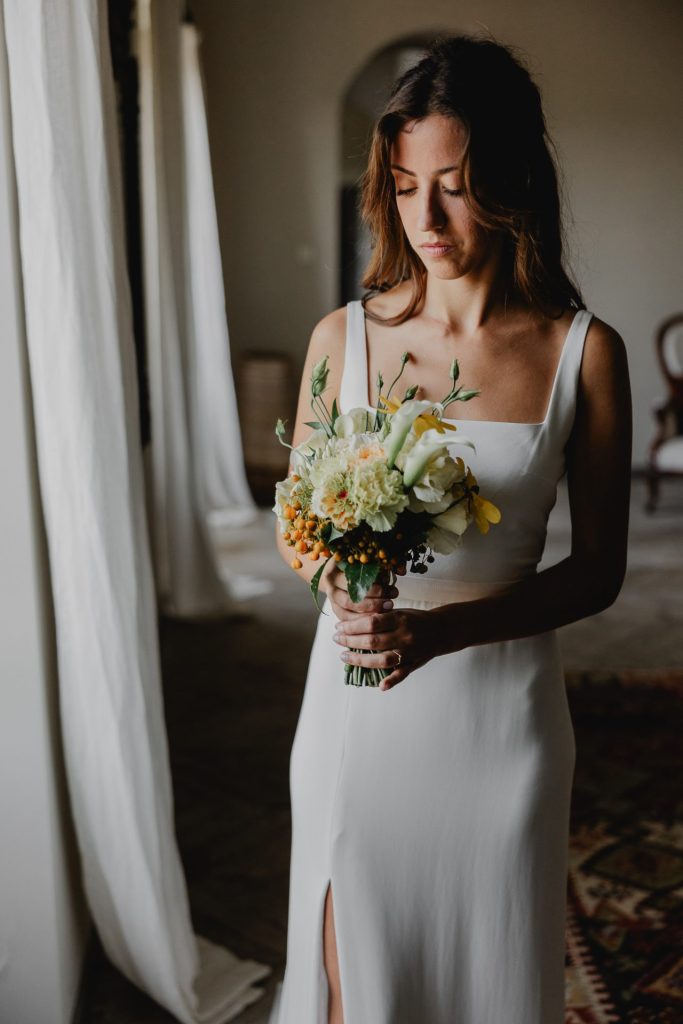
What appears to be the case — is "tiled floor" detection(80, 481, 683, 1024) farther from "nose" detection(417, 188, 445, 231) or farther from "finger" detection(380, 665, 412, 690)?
"nose" detection(417, 188, 445, 231)

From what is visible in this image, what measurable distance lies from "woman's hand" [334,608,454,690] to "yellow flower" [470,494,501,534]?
14 centimetres

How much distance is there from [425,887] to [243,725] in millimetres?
2211

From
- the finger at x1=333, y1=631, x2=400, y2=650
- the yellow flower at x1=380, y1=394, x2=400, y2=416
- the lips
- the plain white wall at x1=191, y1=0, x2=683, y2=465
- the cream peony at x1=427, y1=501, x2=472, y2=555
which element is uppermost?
the plain white wall at x1=191, y1=0, x2=683, y2=465

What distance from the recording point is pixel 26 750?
1849 millimetres

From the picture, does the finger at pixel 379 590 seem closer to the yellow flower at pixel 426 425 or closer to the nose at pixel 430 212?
the yellow flower at pixel 426 425

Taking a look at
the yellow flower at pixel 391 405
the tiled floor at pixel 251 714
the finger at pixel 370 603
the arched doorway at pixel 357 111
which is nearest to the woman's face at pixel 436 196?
the yellow flower at pixel 391 405

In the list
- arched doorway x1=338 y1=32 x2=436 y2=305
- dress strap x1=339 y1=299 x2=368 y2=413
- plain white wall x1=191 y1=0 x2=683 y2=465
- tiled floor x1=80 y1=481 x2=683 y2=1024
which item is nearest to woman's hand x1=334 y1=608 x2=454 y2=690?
dress strap x1=339 y1=299 x2=368 y2=413

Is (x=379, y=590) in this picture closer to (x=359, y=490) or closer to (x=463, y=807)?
(x=359, y=490)

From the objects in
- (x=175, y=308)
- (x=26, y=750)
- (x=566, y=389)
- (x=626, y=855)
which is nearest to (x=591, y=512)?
(x=566, y=389)

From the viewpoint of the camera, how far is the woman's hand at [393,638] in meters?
1.25

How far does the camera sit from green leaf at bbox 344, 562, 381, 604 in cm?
121

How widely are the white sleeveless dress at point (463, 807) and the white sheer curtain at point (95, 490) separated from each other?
53cm

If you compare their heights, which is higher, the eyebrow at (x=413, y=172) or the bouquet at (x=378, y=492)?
the eyebrow at (x=413, y=172)

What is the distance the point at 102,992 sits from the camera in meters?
2.17
